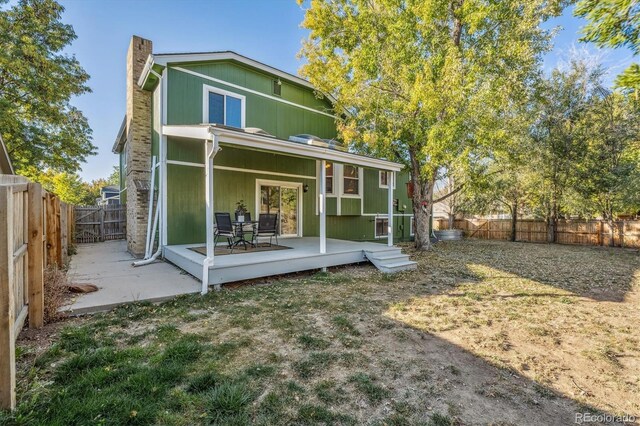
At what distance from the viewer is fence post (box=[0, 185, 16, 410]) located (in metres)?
2.10

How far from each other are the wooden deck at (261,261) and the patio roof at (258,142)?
247 cm

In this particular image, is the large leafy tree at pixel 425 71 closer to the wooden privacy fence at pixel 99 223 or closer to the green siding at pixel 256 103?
the green siding at pixel 256 103

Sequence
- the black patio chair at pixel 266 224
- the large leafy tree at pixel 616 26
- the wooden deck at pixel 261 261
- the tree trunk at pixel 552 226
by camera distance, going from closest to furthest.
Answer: the large leafy tree at pixel 616 26 → the wooden deck at pixel 261 261 → the black patio chair at pixel 266 224 → the tree trunk at pixel 552 226

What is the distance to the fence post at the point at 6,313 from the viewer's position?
2.10 meters

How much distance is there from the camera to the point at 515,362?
3.26 m

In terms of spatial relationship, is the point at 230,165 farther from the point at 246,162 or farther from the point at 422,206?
the point at 422,206

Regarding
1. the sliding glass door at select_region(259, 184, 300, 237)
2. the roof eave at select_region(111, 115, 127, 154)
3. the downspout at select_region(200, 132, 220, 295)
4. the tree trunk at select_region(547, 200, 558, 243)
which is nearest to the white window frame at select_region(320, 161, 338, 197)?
the sliding glass door at select_region(259, 184, 300, 237)

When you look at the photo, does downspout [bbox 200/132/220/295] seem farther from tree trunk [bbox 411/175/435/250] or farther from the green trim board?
tree trunk [bbox 411/175/435/250]

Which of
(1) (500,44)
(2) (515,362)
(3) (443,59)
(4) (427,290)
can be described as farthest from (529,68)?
(2) (515,362)

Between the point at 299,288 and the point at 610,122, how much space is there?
58.1ft

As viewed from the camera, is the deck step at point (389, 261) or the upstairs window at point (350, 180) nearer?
the deck step at point (389, 261)

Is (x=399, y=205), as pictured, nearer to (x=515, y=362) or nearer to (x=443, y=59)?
(x=443, y=59)

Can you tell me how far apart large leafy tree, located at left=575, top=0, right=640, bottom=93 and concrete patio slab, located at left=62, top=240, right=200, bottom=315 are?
6766 millimetres

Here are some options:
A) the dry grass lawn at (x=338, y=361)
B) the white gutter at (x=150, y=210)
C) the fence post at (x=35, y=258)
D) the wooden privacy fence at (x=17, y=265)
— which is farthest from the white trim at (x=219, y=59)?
the dry grass lawn at (x=338, y=361)
